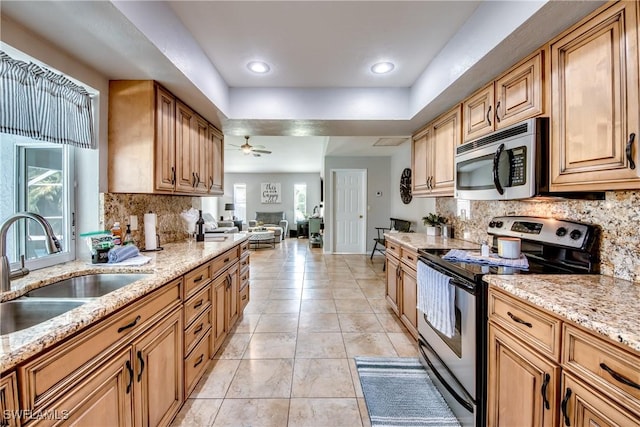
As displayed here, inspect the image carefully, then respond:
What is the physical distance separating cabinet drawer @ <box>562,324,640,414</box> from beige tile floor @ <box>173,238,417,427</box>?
115cm

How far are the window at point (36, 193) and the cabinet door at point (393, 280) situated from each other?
8.71 feet

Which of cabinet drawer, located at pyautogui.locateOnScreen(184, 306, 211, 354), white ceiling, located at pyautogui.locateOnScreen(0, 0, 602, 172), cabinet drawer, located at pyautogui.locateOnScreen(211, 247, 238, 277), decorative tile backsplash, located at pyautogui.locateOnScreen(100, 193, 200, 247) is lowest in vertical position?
cabinet drawer, located at pyautogui.locateOnScreen(184, 306, 211, 354)

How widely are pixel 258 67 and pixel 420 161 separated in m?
1.95

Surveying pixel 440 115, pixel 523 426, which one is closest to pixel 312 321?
pixel 523 426

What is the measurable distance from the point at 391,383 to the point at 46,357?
191 centimetres

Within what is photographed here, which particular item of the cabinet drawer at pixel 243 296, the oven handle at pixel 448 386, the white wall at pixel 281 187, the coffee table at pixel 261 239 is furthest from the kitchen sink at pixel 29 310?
the white wall at pixel 281 187

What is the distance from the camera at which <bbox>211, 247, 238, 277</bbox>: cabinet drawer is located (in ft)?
7.12

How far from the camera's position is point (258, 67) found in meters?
2.35

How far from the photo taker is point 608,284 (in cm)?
127

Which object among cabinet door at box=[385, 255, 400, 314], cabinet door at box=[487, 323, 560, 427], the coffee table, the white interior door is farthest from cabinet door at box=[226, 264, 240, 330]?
the coffee table

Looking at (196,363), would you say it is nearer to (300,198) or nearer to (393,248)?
(393,248)

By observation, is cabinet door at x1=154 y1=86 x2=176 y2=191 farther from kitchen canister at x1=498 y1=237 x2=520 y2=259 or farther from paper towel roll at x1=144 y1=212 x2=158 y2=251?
kitchen canister at x1=498 y1=237 x2=520 y2=259

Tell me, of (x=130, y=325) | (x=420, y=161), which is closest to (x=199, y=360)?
(x=130, y=325)

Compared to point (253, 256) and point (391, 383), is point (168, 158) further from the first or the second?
point (253, 256)
